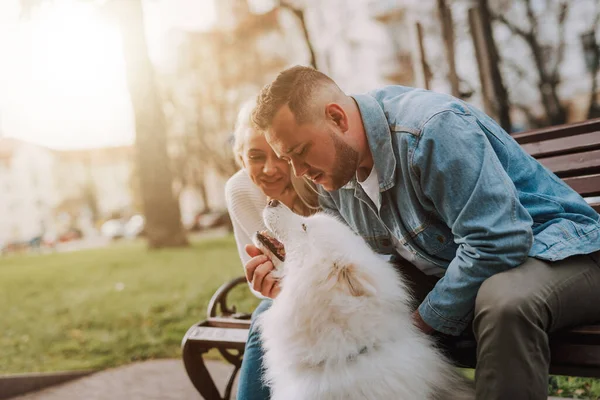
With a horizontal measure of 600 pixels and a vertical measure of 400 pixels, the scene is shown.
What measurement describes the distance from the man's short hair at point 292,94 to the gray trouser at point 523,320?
0.95m

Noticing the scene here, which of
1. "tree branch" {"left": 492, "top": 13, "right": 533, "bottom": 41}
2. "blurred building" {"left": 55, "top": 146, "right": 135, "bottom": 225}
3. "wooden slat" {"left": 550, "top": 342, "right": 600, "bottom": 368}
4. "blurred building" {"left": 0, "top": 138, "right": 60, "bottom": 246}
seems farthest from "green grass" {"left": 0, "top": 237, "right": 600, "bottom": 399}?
"blurred building" {"left": 55, "top": 146, "right": 135, "bottom": 225}

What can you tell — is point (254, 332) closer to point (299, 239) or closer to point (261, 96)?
point (299, 239)

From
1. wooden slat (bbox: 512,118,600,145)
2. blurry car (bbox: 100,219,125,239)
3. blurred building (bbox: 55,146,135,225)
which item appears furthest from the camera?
blurred building (bbox: 55,146,135,225)

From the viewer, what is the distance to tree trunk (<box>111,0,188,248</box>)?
35.7ft

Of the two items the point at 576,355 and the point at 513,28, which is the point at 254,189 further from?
the point at 513,28

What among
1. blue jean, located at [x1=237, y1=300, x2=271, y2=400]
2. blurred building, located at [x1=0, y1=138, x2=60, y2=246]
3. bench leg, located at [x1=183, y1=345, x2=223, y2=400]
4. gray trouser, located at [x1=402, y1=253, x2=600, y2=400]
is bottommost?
blurred building, located at [x1=0, y1=138, x2=60, y2=246]

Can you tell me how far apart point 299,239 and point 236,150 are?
1230 millimetres

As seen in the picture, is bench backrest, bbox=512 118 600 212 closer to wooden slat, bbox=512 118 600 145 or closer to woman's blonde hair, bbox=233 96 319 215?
wooden slat, bbox=512 118 600 145

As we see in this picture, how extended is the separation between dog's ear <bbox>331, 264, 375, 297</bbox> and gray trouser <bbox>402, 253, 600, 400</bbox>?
0.40 metres

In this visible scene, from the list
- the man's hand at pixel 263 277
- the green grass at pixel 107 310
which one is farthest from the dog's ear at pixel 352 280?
the green grass at pixel 107 310

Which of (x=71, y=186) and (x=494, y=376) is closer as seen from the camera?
(x=494, y=376)

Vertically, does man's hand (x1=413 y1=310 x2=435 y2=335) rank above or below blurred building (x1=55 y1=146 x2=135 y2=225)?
above

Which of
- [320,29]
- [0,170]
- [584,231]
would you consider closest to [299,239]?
[584,231]

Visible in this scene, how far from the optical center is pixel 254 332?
2.59 meters
